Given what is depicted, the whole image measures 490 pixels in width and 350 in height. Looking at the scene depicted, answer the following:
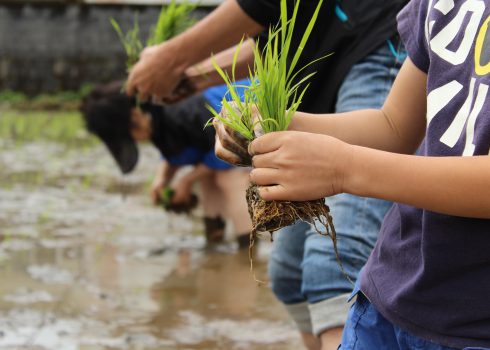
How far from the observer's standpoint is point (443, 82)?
5.76ft

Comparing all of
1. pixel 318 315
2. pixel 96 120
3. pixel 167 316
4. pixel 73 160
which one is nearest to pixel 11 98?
pixel 73 160

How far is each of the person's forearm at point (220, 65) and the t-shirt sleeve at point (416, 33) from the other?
3.82ft

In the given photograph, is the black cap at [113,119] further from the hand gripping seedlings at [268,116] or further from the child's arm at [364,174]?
the child's arm at [364,174]

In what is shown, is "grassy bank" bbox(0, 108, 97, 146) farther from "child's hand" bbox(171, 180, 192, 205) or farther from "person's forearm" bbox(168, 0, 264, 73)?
"person's forearm" bbox(168, 0, 264, 73)

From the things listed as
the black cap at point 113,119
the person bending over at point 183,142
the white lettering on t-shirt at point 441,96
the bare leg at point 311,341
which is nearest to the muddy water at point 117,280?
the person bending over at point 183,142

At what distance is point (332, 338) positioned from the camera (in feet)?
8.14

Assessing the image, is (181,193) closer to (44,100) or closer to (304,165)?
(304,165)

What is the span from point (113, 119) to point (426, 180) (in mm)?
4414

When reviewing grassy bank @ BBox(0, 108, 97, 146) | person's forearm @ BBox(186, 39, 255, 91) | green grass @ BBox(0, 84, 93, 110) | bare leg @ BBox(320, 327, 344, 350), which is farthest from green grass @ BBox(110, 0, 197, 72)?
green grass @ BBox(0, 84, 93, 110)

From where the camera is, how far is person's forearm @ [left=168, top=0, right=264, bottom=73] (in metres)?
2.82

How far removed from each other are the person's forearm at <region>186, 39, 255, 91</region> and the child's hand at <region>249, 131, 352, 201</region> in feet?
4.98

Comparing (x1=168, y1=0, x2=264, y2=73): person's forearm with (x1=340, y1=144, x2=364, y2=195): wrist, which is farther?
(x1=168, y1=0, x2=264, y2=73): person's forearm

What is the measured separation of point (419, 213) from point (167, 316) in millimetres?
2726

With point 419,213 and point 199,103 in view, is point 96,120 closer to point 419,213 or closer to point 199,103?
point 199,103
